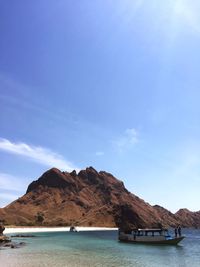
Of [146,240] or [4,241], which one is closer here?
[4,241]

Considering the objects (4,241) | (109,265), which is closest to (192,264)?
(109,265)

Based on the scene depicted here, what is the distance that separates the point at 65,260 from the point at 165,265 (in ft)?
44.4

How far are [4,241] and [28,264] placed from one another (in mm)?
39473

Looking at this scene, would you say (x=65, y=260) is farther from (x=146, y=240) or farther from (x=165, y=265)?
(x=146, y=240)

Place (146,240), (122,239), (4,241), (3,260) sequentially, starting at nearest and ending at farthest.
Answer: (3,260)
(4,241)
(146,240)
(122,239)

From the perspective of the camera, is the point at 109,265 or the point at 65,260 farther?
the point at 65,260

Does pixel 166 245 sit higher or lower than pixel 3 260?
higher

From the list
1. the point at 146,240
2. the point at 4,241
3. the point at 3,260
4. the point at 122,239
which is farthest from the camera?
the point at 122,239

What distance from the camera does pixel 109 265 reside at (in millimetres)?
45500

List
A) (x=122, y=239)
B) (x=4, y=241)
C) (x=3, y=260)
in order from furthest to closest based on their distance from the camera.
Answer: (x=122, y=239) < (x=4, y=241) < (x=3, y=260)

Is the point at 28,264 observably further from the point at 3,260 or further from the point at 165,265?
the point at 165,265

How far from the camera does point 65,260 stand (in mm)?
49562

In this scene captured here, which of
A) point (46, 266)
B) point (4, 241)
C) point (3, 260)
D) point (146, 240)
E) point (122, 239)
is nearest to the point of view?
point (46, 266)

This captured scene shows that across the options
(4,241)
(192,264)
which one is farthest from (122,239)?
(192,264)
